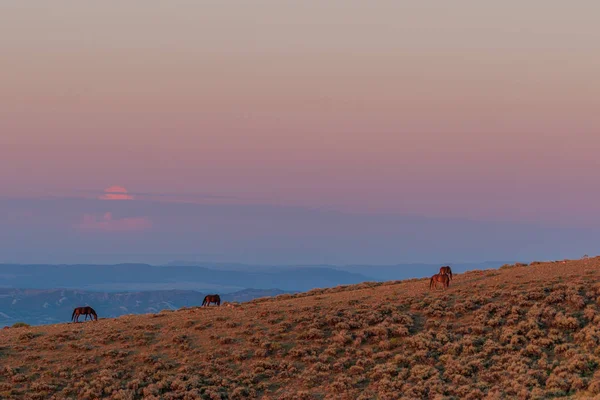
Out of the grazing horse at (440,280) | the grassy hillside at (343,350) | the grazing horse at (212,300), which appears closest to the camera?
the grassy hillside at (343,350)

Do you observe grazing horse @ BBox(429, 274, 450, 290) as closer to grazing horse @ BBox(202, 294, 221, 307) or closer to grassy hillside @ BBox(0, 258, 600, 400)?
grassy hillside @ BBox(0, 258, 600, 400)

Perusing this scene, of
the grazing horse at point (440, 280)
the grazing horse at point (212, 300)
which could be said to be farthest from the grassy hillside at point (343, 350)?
the grazing horse at point (212, 300)

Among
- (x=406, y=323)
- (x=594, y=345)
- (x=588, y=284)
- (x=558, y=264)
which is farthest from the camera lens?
(x=558, y=264)

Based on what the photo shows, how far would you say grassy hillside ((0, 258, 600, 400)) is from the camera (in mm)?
Answer: 24688

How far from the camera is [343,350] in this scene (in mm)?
28406

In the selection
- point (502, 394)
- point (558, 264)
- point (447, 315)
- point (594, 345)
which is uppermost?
point (558, 264)

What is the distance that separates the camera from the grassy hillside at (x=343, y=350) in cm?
→ 2469

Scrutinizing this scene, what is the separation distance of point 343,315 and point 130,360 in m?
10.8

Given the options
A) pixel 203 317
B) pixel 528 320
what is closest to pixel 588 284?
pixel 528 320

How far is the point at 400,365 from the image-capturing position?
2658 cm

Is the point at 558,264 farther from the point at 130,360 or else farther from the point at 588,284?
the point at 130,360

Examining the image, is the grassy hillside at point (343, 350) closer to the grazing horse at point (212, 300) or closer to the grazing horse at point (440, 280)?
the grazing horse at point (440, 280)

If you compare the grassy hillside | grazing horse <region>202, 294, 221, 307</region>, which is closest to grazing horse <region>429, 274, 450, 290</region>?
the grassy hillside

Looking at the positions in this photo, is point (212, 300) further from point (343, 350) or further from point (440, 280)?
point (343, 350)
